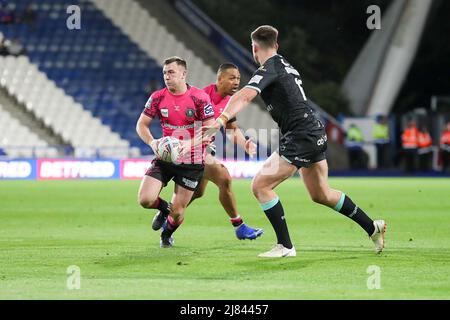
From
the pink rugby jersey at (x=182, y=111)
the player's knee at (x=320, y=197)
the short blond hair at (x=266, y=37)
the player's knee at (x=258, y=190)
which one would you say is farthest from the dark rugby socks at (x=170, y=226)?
the short blond hair at (x=266, y=37)

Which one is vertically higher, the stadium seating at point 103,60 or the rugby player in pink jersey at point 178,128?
the stadium seating at point 103,60

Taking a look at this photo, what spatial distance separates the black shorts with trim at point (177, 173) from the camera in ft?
38.9

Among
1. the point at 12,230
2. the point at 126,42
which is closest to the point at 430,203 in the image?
the point at 12,230

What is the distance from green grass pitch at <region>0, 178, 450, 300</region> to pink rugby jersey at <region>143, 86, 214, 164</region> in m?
1.32

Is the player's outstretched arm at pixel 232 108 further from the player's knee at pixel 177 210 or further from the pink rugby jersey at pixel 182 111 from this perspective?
the player's knee at pixel 177 210

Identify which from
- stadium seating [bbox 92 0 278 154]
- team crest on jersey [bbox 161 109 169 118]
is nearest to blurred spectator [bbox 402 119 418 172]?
stadium seating [bbox 92 0 278 154]

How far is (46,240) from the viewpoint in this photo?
13.1m

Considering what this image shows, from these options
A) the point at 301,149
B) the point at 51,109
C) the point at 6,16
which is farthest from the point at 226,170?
the point at 6,16

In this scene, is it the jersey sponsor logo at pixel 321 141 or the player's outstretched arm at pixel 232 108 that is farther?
the jersey sponsor logo at pixel 321 141

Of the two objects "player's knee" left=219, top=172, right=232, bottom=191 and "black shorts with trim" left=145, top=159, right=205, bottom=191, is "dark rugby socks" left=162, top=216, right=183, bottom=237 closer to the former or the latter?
"black shorts with trim" left=145, top=159, right=205, bottom=191

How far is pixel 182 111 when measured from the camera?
11.9m

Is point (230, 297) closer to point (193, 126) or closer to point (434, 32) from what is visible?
point (193, 126)

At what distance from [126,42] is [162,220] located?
28.4 meters

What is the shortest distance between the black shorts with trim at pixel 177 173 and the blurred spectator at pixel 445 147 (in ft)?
77.7
